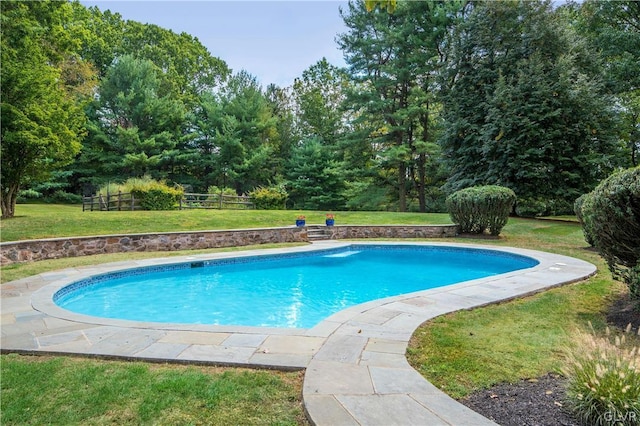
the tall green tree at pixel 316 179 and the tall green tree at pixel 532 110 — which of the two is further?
the tall green tree at pixel 316 179

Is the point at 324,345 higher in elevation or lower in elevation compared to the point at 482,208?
lower

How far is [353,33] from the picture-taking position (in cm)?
2250

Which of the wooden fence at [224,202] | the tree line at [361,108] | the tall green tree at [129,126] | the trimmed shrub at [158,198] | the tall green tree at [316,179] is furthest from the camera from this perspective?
the tall green tree at [316,179]

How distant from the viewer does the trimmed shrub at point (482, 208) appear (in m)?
11.5

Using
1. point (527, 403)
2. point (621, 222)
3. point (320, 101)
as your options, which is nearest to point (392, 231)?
point (621, 222)

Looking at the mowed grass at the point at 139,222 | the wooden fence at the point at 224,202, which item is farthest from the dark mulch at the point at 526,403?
the wooden fence at the point at 224,202

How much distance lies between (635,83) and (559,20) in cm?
456

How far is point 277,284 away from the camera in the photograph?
782cm

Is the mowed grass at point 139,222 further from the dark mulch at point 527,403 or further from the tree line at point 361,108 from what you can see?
the dark mulch at point 527,403

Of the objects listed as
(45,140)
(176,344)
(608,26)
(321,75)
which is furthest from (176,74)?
(176,344)

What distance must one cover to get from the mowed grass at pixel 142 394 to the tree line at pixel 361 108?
9.66ft

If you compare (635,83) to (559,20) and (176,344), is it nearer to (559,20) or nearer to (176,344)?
(559,20)

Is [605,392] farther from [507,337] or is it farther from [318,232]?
[318,232]

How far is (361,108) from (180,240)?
16.0 meters
